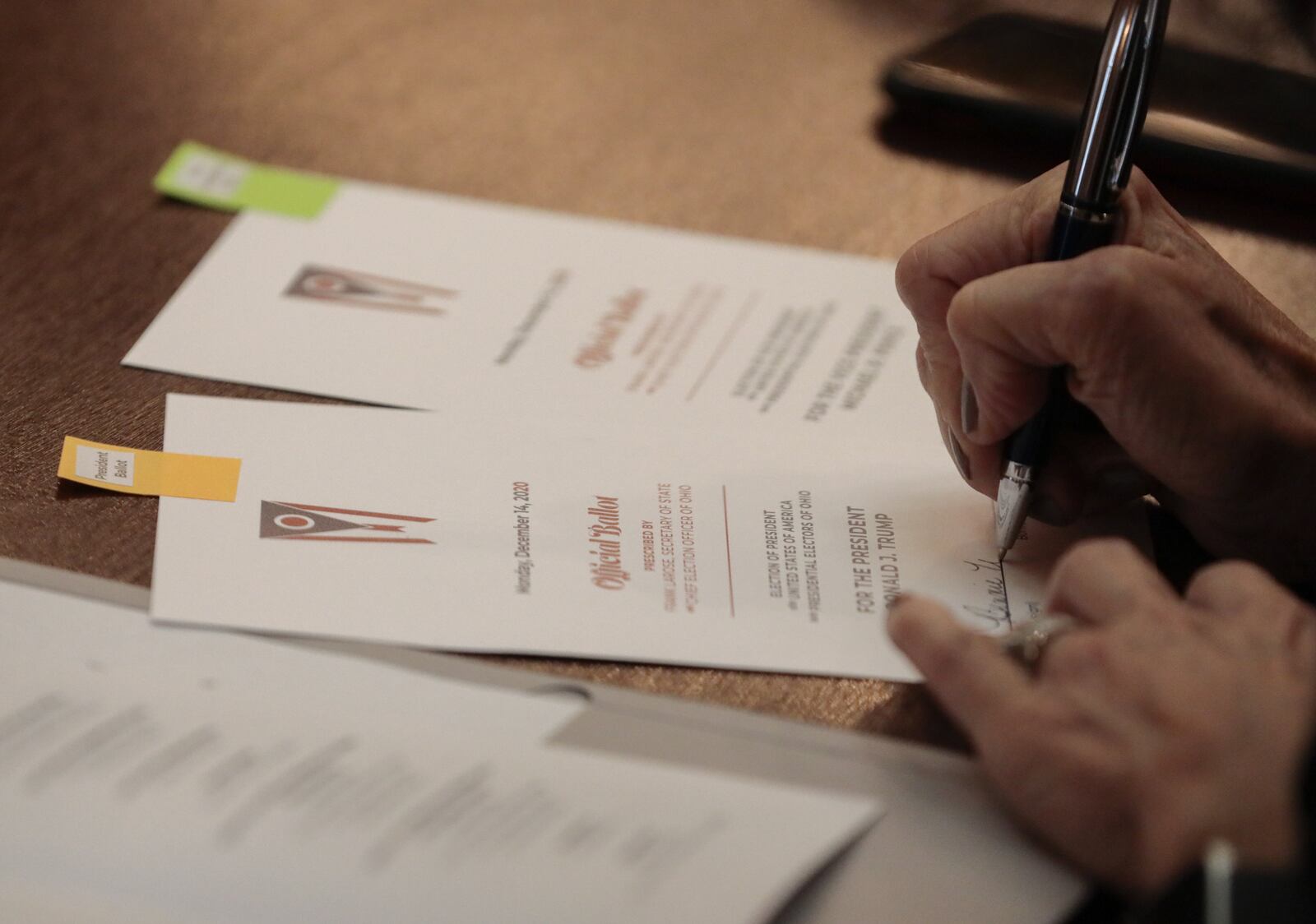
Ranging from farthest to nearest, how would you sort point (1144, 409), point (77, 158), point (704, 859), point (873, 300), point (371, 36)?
point (371, 36)
point (77, 158)
point (873, 300)
point (1144, 409)
point (704, 859)

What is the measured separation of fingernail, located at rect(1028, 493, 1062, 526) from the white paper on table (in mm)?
108

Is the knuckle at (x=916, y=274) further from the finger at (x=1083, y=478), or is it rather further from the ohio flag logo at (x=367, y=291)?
the ohio flag logo at (x=367, y=291)

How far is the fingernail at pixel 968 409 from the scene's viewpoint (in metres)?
0.63

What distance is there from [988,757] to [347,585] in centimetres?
29

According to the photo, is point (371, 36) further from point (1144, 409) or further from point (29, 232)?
point (1144, 409)

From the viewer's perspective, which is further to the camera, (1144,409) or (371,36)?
(371,36)

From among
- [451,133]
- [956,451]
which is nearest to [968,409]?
[956,451]

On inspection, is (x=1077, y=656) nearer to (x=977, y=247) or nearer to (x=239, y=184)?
(x=977, y=247)

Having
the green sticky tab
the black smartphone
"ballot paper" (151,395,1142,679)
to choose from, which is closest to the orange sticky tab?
"ballot paper" (151,395,1142,679)

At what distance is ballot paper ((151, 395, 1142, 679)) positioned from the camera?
588mm

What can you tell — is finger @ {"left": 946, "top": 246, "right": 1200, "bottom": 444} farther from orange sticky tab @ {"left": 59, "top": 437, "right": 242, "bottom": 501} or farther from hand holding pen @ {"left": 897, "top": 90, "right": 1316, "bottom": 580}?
orange sticky tab @ {"left": 59, "top": 437, "right": 242, "bottom": 501}

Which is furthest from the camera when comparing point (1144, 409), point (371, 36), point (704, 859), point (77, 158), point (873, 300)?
point (371, 36)

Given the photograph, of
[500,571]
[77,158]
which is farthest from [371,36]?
[500,571]

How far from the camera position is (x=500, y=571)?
619mm
